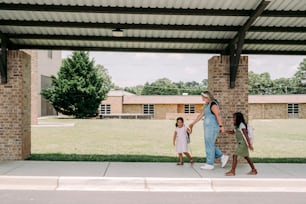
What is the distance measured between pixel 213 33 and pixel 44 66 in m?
37.4

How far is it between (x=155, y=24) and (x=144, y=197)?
4.45 m

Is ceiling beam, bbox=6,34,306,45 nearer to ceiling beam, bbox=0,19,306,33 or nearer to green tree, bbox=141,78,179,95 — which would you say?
ceiling beam, bbox=0,19,306,33

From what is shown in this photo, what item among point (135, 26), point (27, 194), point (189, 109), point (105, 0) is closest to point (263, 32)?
point (135, 26)

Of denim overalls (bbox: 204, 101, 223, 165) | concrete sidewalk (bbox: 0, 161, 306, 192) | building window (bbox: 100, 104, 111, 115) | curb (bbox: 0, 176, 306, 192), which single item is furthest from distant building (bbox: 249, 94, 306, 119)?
curb (bbox: 0, 176, 306, 192)

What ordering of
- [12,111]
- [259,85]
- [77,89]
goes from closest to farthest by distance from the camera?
1. [12,111]
2. [77,89]
3. [259,85]

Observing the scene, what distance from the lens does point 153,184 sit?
25.2 ft

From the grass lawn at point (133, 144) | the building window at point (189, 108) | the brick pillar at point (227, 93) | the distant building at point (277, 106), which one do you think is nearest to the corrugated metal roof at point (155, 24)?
the brick pillar at point (227, 93)

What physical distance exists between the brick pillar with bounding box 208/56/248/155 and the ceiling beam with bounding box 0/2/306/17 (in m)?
1.74

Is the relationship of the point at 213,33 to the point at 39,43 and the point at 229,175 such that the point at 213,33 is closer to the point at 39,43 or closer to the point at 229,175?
the point at 229,175

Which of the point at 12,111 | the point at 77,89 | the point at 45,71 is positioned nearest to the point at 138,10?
the point at 12,111

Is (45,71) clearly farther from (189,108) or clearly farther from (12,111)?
(12,111)

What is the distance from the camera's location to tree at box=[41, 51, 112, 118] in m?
42.7

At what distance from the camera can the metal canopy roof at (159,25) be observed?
27.7 feet

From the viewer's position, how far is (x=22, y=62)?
10188 millimetres
